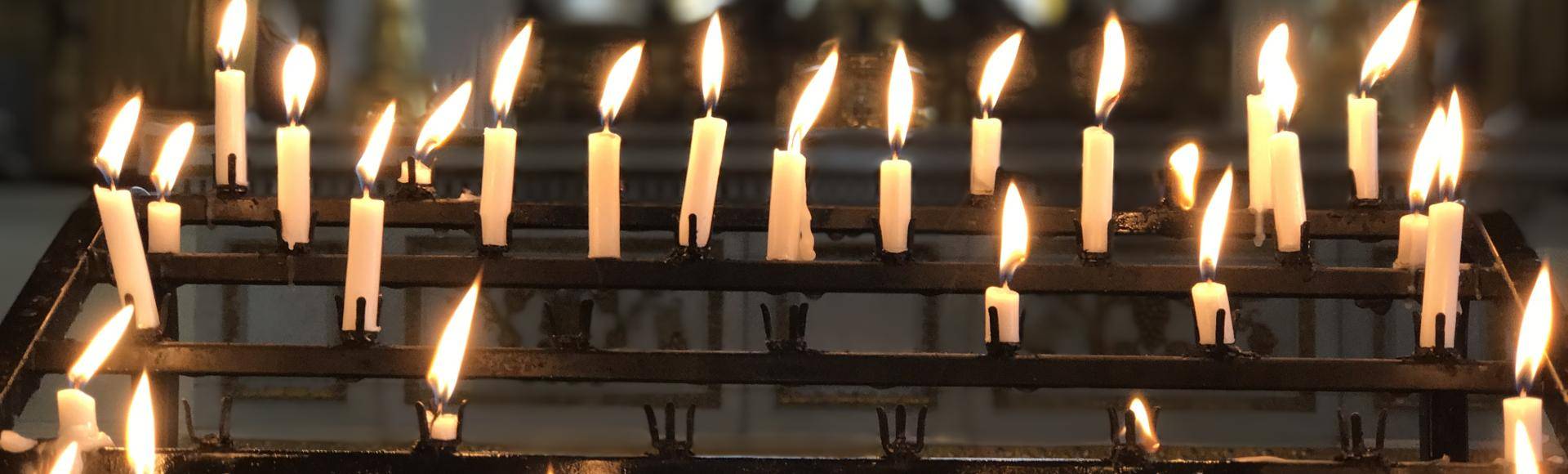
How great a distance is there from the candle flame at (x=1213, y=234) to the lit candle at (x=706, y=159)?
0.50m

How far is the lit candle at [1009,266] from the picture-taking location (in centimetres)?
138

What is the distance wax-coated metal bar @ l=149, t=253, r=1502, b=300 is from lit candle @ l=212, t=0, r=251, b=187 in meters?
0.14

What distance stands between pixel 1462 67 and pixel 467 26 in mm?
2243

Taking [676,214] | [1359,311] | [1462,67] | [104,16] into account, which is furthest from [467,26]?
[1462,67]

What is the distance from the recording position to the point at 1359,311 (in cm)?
230

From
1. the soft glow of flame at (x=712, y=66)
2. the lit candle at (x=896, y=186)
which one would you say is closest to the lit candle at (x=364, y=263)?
the soft glow of flame at (x=712, y=66)

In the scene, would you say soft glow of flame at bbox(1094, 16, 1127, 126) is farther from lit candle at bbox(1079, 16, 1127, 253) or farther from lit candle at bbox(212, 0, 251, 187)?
lit candle at bbox(212, 0, 251, 187)

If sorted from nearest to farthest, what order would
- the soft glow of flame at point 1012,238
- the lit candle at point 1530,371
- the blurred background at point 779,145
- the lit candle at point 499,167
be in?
the lit candle at point 1530,371
the soft glow of flame at point 1012,238
the lit candle at point 499,167
the blurred background at point 779,145

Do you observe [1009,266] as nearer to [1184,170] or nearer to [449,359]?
[1184,170]

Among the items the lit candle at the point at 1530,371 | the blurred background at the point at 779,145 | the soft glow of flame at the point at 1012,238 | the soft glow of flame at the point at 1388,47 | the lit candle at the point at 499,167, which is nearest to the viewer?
the lit candle at the point at 1530,371

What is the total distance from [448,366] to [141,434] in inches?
12.0

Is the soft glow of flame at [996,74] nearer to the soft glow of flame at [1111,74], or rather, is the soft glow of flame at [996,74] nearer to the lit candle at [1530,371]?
the soft glow of flame at [1111,74]

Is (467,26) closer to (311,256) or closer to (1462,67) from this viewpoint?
(311,256)

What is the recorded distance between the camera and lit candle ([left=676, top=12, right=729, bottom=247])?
1450mm
